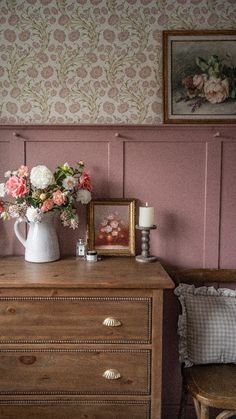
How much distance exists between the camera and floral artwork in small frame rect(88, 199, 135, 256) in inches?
98.7

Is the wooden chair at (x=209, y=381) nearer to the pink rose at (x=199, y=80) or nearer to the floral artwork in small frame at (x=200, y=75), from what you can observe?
the floral artwork in small frame at (x=200, y=75)

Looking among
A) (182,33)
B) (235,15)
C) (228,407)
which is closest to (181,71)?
(182,33)

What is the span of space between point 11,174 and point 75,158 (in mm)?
417

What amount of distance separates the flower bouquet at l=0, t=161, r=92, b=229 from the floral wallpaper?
417 millimetres

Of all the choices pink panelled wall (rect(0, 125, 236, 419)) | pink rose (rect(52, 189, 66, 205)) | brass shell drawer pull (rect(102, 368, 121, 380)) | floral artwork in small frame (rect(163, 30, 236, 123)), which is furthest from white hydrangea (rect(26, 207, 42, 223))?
floral artwork in small frame (rect(163, 30, 236, 123))

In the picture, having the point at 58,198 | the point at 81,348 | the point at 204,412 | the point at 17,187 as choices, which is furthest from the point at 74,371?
the point at 17,187

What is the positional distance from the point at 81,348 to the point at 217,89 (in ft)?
5.59

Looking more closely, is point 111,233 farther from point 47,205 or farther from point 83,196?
point 47,205

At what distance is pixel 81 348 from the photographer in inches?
79.5

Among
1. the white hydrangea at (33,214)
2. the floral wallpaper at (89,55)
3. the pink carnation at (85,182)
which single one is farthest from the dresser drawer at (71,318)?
the floral wallpaper at (89,55)

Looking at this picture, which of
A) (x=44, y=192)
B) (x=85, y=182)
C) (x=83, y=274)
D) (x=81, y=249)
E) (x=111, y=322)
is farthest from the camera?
(x=81, y=249)

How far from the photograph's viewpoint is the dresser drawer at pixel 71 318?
6.57 ft

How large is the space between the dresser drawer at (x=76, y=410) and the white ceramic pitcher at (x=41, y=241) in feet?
2.46

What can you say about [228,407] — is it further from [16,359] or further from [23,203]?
[23,203]
